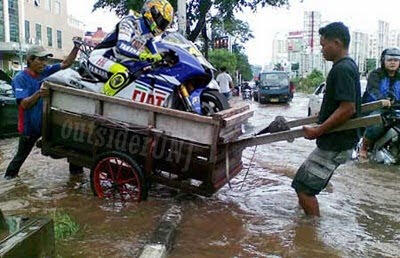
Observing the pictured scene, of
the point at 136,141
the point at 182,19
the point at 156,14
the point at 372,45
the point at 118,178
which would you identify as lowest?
the point at 118,178

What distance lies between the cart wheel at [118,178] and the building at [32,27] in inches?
1043

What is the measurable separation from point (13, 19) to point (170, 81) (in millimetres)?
37813

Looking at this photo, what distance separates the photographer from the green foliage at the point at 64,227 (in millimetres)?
4098

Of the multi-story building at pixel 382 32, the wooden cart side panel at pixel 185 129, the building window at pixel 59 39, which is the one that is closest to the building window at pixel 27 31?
the building window at pixel 59 39

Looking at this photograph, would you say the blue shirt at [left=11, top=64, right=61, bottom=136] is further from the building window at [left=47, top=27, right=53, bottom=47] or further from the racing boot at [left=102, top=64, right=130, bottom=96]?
the building window at [left=47, top=27, right=53, bottom=47]

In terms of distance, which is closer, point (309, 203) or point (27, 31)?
point (309, 203)

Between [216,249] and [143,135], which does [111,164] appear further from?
[216,249]

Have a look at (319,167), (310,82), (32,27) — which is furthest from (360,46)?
(319,167)

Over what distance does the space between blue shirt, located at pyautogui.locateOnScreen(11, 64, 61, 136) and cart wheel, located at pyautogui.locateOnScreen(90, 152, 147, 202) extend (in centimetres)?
124

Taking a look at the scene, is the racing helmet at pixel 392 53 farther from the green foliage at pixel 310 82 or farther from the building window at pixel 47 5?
the building window at pixel 47 5

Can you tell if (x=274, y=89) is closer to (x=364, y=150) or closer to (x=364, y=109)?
(x=364, y=150)

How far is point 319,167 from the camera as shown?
4.39 m

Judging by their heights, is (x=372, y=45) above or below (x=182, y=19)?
above

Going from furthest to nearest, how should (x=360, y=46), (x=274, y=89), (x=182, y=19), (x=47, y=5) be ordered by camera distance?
(x=360, y=46)
(x=47, y=5)
(x=274, y=89)
(x=182, y=19)
